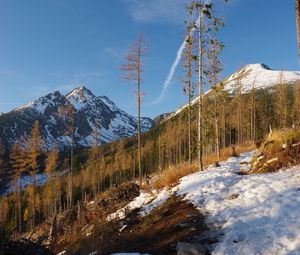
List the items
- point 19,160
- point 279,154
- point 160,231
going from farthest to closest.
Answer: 1. point 19,160
2. point 279,154
3. point 160,231

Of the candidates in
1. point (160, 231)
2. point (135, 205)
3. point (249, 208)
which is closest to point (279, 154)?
point (249, 208)

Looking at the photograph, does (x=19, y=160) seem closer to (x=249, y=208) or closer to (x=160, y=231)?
(x=160, y=231)

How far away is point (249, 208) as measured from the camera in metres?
8.21

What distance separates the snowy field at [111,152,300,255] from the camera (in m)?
6.21

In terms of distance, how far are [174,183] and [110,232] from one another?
17.0 ft

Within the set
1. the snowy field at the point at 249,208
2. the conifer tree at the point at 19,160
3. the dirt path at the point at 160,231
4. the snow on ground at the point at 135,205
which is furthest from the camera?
the conifer tree at the point at 19,160

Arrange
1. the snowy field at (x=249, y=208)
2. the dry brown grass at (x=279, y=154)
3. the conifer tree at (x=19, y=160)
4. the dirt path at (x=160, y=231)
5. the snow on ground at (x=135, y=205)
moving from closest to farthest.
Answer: the snowy field at (x=249, y=208) → the dirt path at (x=160, y=231) → the dry brown grass at (x=279, y=154) → the snow on ground at (x=135, y=205) → the conifer tree at (x=19, y=160)

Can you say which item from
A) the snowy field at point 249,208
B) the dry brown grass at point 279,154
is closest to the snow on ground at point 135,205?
the snowy field at point 249,208

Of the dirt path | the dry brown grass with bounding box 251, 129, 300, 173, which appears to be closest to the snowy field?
the dirt path

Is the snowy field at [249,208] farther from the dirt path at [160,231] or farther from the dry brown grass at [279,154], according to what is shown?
the dry brown grass at [279,154]

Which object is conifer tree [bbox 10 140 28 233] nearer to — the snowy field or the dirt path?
the snowy field

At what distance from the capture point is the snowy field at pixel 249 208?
20.4 feet

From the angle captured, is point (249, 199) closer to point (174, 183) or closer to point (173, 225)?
point (173, 225)

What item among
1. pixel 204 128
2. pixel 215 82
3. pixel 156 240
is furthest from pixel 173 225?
pixel 215 82
